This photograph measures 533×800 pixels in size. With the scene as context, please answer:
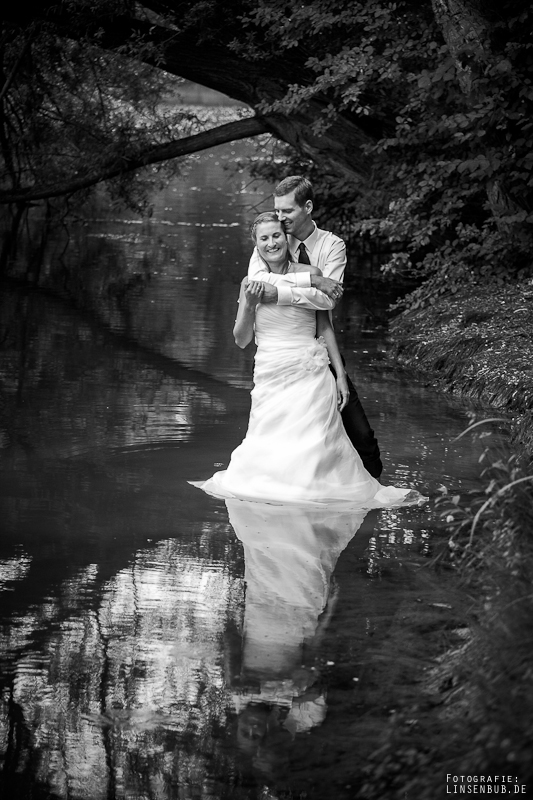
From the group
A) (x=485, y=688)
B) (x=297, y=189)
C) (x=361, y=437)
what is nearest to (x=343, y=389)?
(x=361, y=437)

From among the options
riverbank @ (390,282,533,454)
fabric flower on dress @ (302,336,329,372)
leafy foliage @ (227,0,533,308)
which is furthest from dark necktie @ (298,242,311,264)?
leafy foliage @ (227,0,533,308)

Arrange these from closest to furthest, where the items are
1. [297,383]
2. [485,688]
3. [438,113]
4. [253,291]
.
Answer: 1. [485,688]
2. [253,291]
3. [297,383]
4. [438,113]

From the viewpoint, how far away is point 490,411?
1009 cm

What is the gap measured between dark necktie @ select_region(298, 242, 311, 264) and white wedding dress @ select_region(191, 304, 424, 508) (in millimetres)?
319

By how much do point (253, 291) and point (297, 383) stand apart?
31.3 inches

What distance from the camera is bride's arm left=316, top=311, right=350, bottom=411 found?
7504mm

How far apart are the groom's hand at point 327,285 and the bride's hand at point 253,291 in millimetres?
363

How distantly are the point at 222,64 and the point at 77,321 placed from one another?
486 centimetres

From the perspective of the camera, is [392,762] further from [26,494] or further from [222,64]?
[222,64]

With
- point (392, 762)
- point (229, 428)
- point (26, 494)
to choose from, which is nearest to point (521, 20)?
point (229, 428)

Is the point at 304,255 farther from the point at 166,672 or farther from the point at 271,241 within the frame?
the point at 166,672

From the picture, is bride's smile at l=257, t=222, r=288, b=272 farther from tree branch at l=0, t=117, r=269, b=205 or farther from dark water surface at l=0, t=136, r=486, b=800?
tree branch at l=0, t=117, r=269, b=205

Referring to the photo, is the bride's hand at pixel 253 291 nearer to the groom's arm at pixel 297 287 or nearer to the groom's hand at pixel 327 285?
the groom's arm at pixel 297 287

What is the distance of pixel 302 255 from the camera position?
24.0ft
